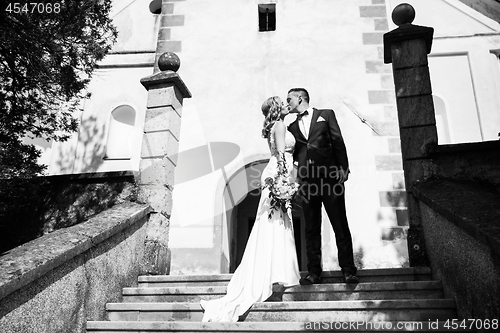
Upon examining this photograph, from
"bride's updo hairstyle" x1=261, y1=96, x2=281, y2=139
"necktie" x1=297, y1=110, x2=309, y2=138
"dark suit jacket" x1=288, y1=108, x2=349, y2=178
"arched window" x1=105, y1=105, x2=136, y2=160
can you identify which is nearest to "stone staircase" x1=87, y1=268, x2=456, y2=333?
"dark suit jacket" x1=288, y1=108, x2=349, y2=178

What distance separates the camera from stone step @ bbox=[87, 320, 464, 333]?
3488 mm

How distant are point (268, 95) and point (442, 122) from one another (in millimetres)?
4079

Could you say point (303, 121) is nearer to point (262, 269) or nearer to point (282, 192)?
point (282, 192)

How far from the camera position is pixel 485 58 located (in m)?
10.6

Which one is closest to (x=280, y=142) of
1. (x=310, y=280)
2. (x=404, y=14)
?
(x=310, y=280)

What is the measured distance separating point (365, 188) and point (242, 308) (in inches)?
194

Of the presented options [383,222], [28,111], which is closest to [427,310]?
[383,222]

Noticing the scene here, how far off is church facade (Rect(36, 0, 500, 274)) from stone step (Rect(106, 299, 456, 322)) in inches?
160

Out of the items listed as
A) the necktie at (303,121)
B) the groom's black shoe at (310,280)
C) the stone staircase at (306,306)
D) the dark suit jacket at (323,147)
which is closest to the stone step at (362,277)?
the stone staircase at (306,306)

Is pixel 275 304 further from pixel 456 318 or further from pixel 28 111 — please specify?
pixel 28 111

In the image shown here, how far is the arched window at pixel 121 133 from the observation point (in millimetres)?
10586

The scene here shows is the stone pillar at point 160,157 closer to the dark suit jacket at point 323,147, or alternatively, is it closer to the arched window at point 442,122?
the dark suit jacket at point 323,147

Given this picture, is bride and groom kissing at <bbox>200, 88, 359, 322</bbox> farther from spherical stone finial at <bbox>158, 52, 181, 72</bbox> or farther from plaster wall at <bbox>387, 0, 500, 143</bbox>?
plaster wall at <bbox>387, 0, 500, 143</bbox>

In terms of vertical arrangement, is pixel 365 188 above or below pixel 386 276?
above
